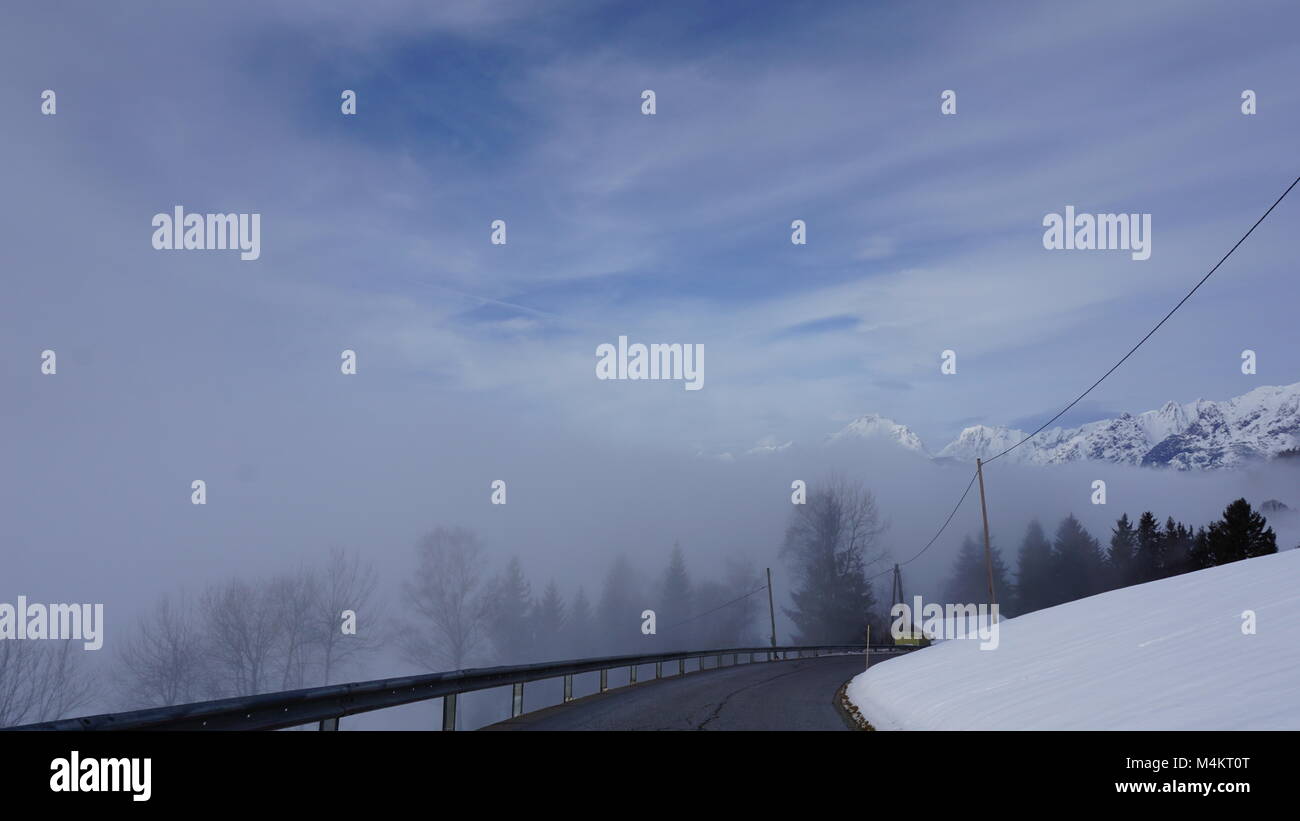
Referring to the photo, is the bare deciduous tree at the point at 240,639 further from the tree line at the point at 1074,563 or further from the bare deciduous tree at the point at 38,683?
the tree line at the point at 1074,563

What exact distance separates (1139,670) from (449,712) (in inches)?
336

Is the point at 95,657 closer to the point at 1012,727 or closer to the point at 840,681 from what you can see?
the point at 840,681

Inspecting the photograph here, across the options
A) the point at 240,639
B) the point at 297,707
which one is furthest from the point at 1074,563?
the point at 297,707

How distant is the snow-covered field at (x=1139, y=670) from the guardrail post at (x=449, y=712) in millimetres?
6067

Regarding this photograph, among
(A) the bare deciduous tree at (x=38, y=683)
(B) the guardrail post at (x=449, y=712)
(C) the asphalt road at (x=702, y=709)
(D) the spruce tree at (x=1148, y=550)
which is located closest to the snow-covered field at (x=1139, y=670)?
(C) the asphalt road at (x=702, y=709)

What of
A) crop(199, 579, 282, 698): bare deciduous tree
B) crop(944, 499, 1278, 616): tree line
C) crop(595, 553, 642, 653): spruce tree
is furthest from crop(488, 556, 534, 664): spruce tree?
crop(944, 499, 1278, 616): tree line

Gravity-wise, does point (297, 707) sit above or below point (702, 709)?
above

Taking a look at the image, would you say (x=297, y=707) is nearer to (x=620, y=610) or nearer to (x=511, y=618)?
(x=511, y=618)

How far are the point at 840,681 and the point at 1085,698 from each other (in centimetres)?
1552

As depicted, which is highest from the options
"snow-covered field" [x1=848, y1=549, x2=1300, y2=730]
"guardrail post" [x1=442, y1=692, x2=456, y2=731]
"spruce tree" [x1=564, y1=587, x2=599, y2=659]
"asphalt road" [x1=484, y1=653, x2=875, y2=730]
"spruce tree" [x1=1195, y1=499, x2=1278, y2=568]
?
"snow-covered field" [x1=848, y1=549, x2=1300, y2=730]

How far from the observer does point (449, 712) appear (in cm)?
1182

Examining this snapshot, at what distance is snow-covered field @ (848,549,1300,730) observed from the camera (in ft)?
26.2

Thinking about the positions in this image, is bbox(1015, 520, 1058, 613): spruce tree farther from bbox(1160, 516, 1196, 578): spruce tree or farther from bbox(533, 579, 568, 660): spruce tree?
bbox(533, 579, 568, 660): spruce tree

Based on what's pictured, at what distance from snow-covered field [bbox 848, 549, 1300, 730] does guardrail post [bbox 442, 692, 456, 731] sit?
6067 millimetres
